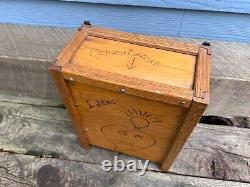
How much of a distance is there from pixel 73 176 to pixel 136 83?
613mm

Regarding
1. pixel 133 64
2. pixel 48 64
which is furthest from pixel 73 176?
pixel 133 64

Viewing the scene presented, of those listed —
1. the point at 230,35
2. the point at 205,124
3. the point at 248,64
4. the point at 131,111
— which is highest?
the point at 230,35

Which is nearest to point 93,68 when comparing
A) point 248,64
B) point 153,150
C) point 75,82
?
point 75,82

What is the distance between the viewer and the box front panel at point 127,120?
951mm

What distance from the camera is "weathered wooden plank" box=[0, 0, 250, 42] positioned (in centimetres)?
131

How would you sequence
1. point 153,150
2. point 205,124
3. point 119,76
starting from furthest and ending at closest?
point 205,124 < point 153,150 < point 119,76

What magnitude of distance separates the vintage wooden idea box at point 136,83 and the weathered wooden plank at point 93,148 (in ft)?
0.74

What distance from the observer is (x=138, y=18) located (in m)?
1.37

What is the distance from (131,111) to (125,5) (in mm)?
546

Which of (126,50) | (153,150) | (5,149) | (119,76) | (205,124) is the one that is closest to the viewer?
(119,76)

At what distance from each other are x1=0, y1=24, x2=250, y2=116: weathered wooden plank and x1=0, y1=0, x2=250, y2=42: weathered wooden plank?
0.16 feet

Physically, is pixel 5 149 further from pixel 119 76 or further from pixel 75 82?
pixel 119 76

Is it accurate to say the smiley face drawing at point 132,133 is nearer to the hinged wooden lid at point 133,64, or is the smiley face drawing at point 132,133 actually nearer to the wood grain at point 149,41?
the hinged wooden lid at point 133,64

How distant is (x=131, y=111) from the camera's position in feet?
3.28
